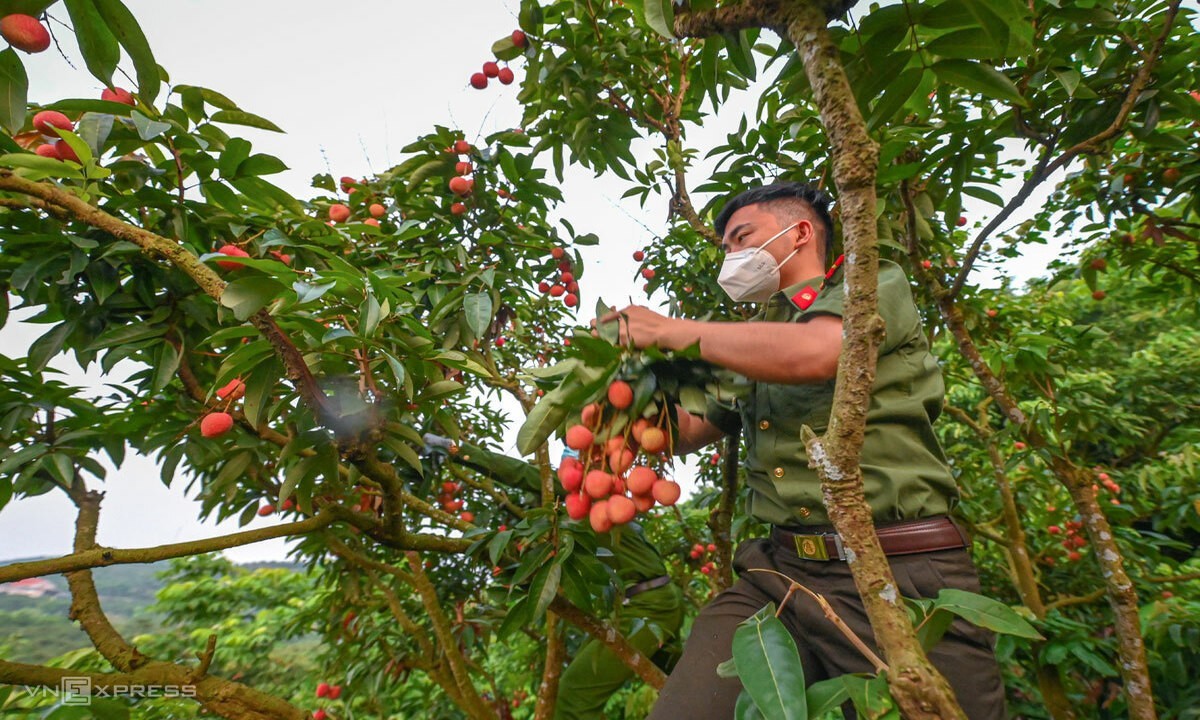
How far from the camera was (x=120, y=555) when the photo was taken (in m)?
1.06

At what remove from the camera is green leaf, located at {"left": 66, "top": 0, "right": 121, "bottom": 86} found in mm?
724

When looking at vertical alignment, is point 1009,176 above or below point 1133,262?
above

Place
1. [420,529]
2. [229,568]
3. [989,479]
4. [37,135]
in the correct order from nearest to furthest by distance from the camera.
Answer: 1. [37,135]
2. [420,529]
3. [989,479]
4. [229,568]

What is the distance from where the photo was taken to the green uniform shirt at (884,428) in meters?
1.16

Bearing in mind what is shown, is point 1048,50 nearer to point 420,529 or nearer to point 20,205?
point 20,205

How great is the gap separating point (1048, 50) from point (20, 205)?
2462 mm

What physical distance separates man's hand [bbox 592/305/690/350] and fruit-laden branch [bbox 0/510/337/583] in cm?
90

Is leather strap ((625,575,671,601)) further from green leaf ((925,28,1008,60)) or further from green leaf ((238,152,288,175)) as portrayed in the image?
green leaf ((925,28,1008,60))

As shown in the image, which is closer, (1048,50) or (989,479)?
(1048,50)

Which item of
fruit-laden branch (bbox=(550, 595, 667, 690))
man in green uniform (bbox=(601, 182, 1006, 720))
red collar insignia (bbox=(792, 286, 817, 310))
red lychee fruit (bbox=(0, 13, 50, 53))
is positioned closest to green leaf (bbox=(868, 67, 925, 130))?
man in green uniform (bbox=(601, 182, 1006, 720))

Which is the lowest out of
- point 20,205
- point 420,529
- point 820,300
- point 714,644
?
point 714,644

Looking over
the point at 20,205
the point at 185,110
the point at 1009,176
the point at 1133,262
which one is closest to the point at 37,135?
the point at 20,205

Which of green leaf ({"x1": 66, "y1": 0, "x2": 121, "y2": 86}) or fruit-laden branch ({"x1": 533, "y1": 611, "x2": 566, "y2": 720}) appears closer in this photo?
green leaf ({"x1": 66, "y1": 0, "x2": 121, "y2": 86})

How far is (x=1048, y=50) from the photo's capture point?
144cm
